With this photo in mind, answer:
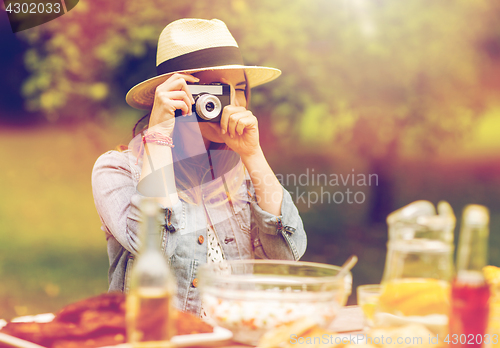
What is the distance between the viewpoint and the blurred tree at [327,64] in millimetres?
3031

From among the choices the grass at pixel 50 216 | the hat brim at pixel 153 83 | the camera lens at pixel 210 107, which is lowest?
the grass at pixel 50 216

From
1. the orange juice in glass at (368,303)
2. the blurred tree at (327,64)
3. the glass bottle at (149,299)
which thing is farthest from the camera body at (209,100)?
the blurred tree at (327,64)

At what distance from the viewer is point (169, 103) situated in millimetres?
1424

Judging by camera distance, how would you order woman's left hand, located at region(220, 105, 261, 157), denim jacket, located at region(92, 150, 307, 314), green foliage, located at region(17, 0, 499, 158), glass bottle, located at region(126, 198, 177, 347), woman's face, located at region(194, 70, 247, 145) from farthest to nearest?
1. green foliage, located at region(17, 0, 499, 158)
2. woman's face, located at region(194, 70, 247, 145)
3. woman's left hand, located at region(220, 105, 261, 157)
4. denim jacket, located at region(92, 150, 307, 314)
5. glass bottle, located at region(126, 198, 177, 347)

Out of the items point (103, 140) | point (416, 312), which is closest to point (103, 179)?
point (416, 312)

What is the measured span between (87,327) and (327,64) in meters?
3.19

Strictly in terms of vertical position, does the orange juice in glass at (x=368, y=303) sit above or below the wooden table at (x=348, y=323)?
above

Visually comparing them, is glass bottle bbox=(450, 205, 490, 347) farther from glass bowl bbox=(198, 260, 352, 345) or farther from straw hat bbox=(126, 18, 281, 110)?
straw hat bbox=(126, 18, 281, 110)

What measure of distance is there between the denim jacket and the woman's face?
27cm

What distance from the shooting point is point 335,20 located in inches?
139

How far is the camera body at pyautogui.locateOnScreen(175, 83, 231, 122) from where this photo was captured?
1530 mm

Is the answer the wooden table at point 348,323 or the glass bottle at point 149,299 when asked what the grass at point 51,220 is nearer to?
the wooden table at point 348,323

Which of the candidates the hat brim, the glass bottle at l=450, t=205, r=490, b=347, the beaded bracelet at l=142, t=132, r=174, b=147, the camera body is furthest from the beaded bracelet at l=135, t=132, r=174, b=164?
the glass bottle at l=450, t=205, r=490, b=347

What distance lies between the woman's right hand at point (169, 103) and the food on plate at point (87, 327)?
794mm
